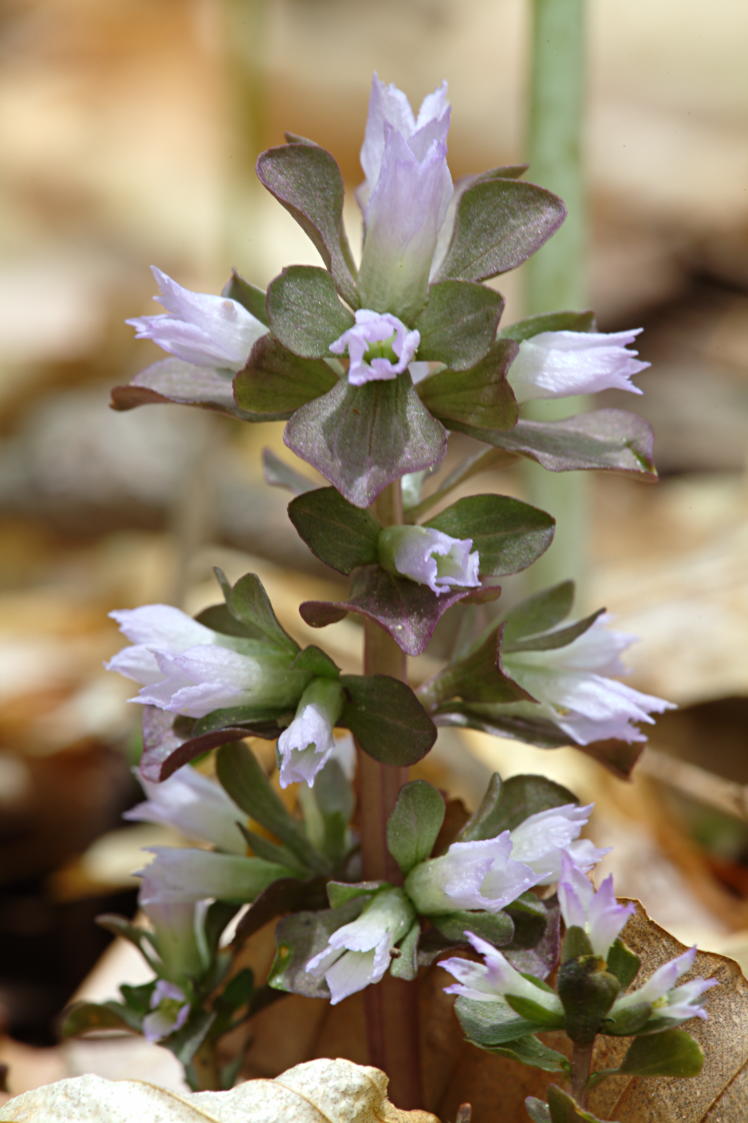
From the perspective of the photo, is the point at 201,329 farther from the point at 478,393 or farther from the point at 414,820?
the point at 414,820

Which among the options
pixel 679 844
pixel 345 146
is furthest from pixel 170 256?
pixel 679 844

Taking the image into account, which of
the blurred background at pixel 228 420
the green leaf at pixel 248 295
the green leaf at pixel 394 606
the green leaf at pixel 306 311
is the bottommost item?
the blurred background at pixel 228 420

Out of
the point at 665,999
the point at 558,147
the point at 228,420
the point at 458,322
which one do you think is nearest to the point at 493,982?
the point at 665,999

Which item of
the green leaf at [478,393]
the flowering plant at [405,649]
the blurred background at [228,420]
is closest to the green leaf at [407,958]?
the flowering plant at [405,649]

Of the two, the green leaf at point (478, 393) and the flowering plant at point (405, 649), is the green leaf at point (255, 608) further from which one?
the green leaf at point (478, 393)

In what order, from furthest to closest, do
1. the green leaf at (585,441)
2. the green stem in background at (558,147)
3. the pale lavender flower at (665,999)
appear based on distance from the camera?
the green stem in background at (558,147)
the green leaf at (585,441)
the pale lavender flower at (665,999)

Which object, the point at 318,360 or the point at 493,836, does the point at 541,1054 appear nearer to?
the point at 493,836
